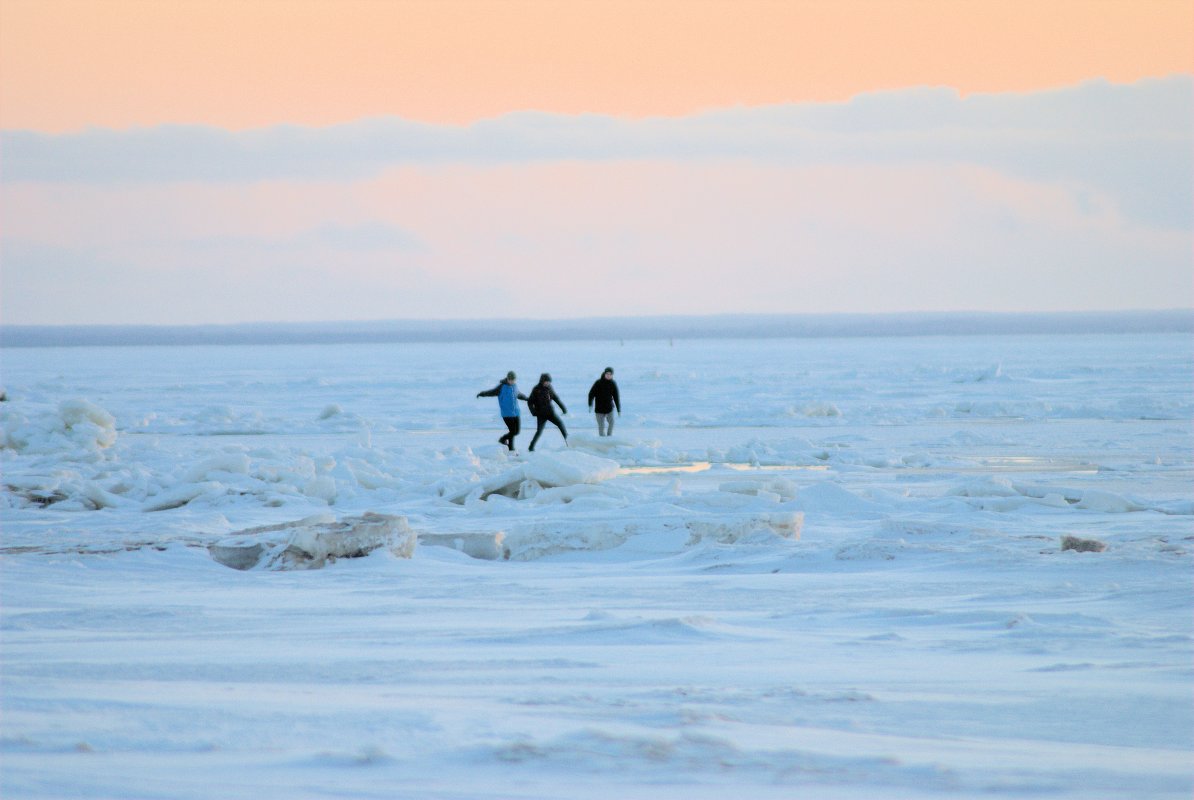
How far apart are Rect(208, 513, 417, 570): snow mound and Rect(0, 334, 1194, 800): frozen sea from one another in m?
0.16

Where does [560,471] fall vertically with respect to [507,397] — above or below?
below

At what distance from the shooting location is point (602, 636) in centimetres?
661

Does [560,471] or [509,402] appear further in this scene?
[509,402]

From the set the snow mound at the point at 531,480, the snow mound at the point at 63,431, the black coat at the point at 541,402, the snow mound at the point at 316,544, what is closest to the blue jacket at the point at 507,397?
the black coat at the point at 541,402

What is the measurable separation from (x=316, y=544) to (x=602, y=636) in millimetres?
3575

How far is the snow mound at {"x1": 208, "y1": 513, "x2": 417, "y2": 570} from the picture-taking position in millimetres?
9469

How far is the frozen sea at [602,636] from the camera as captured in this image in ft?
14.2

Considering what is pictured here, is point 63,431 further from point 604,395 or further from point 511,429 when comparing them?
point 604,395

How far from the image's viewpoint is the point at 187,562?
374 inches

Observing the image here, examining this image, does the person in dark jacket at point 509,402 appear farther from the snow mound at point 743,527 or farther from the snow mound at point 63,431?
the snow mound at point 743,527

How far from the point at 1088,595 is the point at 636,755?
440 centimetres

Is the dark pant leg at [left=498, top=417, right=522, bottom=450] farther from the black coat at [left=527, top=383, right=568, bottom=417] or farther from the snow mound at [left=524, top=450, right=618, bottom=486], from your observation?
the snow mound at [left=524, top=450, right=618, bottom=486]

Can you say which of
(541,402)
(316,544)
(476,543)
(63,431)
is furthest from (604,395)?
(316,544)

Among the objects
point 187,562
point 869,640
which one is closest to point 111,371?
point 187,562
